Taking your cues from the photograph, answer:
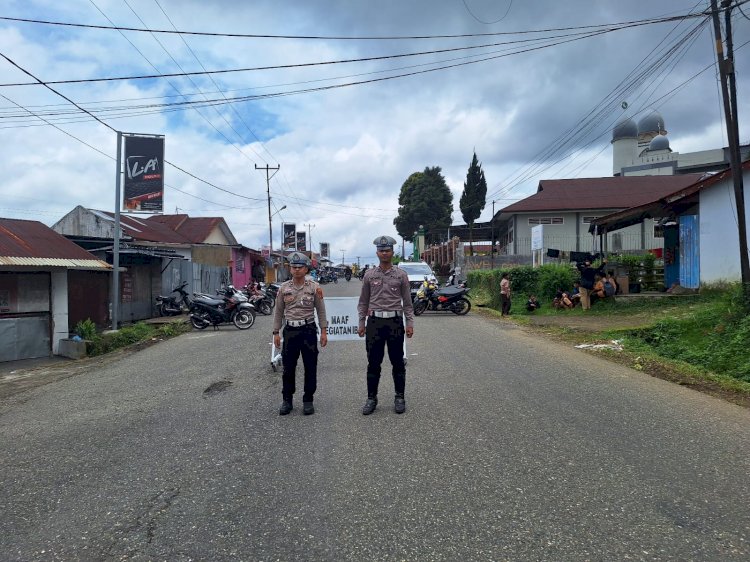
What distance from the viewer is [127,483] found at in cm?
393

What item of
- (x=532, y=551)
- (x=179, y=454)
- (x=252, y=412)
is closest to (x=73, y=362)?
(x=252, y=412)

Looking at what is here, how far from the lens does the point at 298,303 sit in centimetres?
577

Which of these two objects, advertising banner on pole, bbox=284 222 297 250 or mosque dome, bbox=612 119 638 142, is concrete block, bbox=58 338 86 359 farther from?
mosque dome, bbox=612 119 638 142

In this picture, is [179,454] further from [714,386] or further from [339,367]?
[714,386]

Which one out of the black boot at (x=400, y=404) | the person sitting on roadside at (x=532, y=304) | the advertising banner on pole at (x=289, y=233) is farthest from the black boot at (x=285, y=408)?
the advertising banner on pole at (x=289, y=233)

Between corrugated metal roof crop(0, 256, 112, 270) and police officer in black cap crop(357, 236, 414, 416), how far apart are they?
9153mm

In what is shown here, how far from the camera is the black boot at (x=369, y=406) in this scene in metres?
5.54

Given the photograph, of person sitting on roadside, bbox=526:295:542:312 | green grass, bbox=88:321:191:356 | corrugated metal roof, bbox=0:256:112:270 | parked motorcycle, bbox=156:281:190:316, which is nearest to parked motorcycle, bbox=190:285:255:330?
green grass, bbox=88:321:191:356

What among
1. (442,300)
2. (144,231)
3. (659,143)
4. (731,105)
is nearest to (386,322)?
(731,105)

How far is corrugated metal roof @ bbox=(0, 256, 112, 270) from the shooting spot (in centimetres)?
1129

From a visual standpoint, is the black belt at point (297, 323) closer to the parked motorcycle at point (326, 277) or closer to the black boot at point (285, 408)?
the black boot at point (285, 408)

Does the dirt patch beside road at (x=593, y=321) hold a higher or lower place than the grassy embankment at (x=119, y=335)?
higher

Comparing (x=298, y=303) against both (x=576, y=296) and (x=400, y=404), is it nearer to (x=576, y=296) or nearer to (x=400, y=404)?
(x=400, y=404)

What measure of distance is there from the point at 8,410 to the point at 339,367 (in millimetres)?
4362
